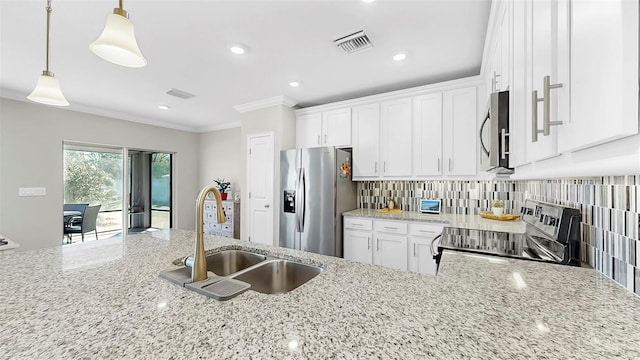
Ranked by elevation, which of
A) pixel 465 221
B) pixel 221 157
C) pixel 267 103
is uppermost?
pixel 267 103

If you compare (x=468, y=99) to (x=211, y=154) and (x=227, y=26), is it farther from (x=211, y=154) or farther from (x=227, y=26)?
(x=211, y=154)

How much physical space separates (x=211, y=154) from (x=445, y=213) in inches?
187

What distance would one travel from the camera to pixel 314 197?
318cm

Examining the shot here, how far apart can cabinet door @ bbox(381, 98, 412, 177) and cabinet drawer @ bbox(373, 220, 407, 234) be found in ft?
2.07

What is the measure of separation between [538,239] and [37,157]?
566 cm

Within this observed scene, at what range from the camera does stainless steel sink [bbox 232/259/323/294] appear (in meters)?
1.29

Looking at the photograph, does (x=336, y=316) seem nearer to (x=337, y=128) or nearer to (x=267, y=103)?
(x=337, y=128)

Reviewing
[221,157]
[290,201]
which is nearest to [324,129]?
[290,201]

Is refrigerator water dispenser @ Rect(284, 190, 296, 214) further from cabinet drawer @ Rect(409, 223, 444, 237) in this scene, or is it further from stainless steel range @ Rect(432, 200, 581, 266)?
stainless steel range @ Rect(432, 200, 581, 266)

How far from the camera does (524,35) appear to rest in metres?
1.01

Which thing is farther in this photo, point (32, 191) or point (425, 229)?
point (32, 191)

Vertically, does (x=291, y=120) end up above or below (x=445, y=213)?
above

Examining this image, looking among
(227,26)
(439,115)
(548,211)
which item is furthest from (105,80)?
(548,211)

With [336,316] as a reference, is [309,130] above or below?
above
